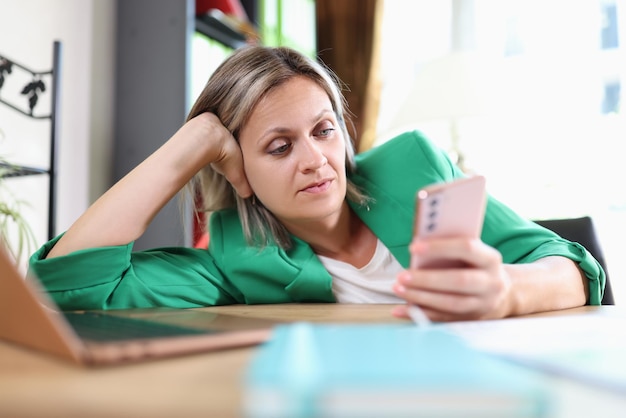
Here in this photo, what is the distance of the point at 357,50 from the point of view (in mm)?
3180

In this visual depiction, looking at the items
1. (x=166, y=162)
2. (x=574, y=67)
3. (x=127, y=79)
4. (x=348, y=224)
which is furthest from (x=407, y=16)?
(x=166, y=162)

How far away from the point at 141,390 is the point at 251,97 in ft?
2.89

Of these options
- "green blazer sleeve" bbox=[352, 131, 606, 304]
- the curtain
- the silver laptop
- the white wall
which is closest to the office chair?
"green blazer sleeve" bbox=[352, 131, 606, 304]

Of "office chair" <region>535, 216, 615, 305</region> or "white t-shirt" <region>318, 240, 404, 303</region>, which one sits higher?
"office chair" <region>535, 216, 615, 305</region>

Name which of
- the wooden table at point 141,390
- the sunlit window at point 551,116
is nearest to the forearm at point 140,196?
the wooden table at point 141,390

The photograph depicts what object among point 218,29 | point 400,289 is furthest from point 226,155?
point 218,29

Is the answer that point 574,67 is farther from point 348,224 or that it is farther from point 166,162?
point 166,162

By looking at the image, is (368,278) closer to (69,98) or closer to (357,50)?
(69,98)

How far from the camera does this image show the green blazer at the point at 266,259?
961mm

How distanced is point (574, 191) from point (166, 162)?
6.40ft

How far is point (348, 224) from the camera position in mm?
1309

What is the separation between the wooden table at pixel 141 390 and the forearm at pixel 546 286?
14.7 inches

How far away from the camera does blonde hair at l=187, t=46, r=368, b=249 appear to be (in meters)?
1.17

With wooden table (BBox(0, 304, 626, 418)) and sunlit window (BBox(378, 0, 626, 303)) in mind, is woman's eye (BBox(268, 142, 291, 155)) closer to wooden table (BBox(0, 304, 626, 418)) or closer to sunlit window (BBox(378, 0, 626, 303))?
wooden table (BBox(0, 304, 626, 418))
